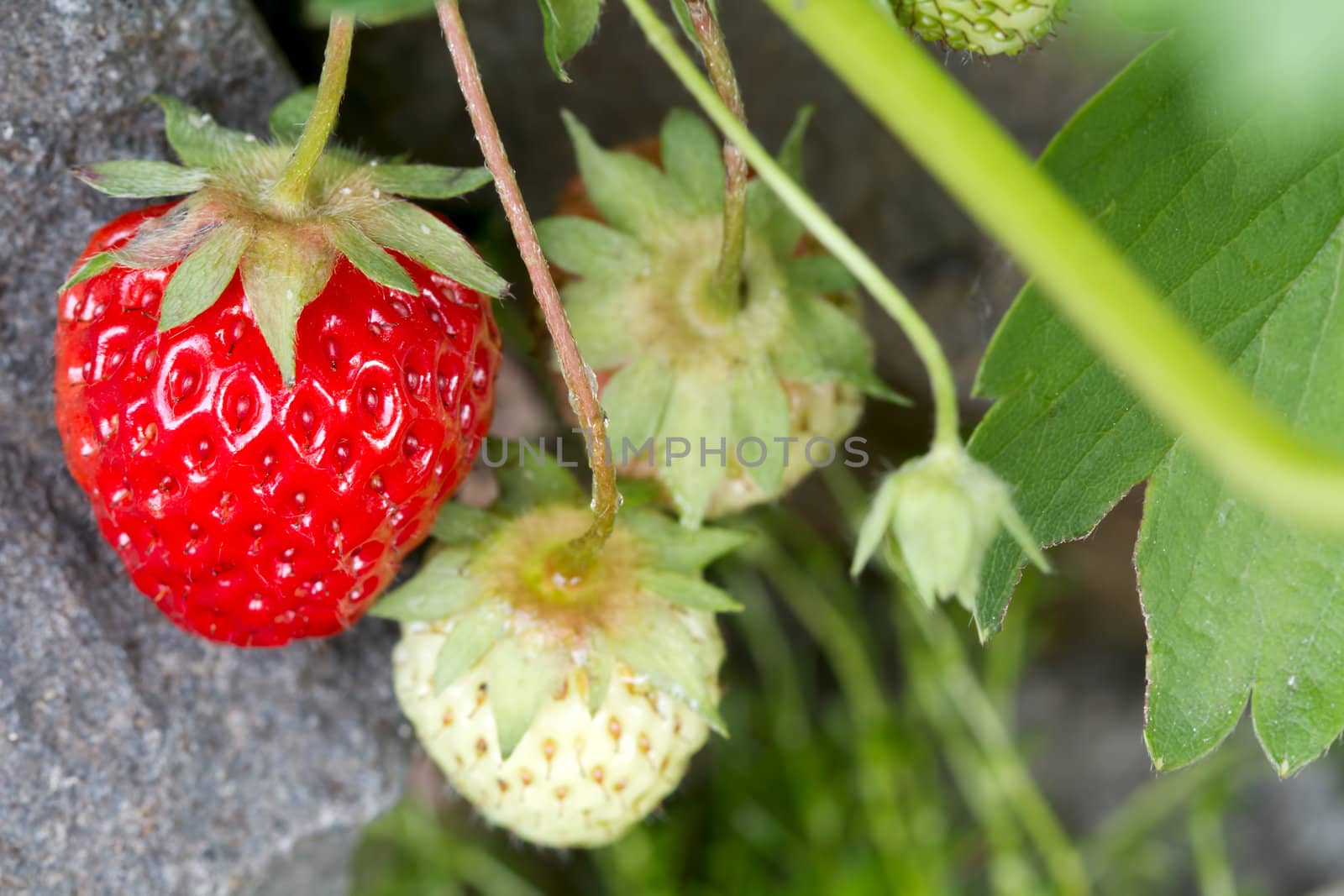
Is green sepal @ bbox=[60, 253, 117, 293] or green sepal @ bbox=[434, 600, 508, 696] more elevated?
green sepal @ bbox=[60, 253, 117, 293]

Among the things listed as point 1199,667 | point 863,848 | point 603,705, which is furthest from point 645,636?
point 863,848

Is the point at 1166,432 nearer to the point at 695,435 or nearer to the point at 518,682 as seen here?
the point at 695,435

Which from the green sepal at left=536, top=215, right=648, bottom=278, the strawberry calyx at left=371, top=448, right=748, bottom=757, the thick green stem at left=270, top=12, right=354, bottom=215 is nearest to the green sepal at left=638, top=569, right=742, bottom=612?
the strawberry calyx at left=371, top=448, right=748, bottom=757

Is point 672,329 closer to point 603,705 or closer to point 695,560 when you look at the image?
point 695,560

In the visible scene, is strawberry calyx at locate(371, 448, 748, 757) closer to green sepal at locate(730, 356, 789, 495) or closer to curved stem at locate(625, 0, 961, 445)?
green sepal at locate(730, 356, 789, 495)

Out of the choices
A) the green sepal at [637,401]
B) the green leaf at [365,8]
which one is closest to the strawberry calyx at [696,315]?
the green sepal at [637,401]

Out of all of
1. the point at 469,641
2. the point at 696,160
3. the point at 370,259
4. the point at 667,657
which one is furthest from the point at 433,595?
the point at 696,160
